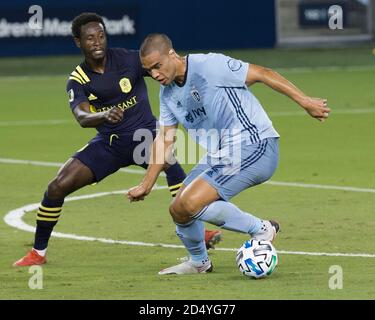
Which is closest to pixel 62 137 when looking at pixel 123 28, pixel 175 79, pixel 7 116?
pixel 7 116

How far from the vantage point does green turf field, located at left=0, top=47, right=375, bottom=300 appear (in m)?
10.5

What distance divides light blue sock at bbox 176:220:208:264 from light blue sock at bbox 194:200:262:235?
0.75ft

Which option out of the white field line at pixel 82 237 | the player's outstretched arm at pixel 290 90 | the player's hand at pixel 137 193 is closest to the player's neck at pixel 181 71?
the player's outstretched arm at pixel 290 90

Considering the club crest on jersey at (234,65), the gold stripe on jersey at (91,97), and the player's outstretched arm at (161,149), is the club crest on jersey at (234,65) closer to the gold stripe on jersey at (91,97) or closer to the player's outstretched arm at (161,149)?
the player's outstretched arm at (161,149)

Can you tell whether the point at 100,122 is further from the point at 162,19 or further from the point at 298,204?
the point at 162,19

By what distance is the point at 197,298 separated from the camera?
→ 9.88 m

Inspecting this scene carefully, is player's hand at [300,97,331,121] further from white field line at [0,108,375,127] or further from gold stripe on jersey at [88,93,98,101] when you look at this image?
white field line at [0,108,375,127]

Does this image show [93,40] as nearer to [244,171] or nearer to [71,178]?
[71,178]

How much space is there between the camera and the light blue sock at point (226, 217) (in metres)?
10.8

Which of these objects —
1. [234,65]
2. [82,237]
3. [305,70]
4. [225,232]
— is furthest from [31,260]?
[305,70]

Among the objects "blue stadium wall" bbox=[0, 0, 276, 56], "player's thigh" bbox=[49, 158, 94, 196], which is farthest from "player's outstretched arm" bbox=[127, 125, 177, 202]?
"blue stadium wall" bbox=[0, 0, 276, 56]

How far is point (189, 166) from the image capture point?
18.2m

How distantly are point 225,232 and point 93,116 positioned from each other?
2.58 meters
